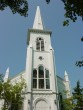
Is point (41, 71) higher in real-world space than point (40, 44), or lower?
lower

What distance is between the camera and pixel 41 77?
3312cm

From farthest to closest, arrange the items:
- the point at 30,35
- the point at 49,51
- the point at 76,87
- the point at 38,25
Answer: the point at 38,25 → the point at 30,35 → the point at 49,51 → the point at 76,87

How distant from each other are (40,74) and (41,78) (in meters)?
0.99

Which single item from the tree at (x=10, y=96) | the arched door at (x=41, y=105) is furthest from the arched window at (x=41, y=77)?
the tree at (x=10, y=96)

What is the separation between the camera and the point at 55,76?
3319 centimetres

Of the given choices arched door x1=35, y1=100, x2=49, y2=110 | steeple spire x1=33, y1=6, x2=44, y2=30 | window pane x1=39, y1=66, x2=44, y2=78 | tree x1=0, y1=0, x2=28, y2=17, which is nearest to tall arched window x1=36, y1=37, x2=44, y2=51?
window pane x1=39, y1=66, x2=44, y2=78

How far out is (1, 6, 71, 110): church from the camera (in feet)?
97.5

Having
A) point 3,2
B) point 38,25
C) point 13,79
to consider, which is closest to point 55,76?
point 13,79

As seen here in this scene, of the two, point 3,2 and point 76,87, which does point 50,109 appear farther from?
point 3,2

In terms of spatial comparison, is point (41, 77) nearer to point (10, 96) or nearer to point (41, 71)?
point (41, 71)

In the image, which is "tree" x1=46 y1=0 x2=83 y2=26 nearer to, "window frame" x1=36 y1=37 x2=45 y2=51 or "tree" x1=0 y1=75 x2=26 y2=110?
"tree" x1=0 y1=75 x2=26 y2=110

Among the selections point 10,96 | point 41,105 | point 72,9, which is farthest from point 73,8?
point 41,105

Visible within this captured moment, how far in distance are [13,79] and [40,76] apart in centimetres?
475

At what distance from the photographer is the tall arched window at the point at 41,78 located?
3184 centimetres
